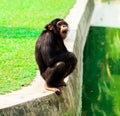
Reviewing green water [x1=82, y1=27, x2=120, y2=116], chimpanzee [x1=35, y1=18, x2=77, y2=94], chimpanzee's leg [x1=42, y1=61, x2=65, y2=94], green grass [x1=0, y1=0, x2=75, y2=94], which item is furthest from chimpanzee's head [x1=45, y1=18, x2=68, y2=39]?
green water [x1=82, y1=27, x2=120, y2=116]

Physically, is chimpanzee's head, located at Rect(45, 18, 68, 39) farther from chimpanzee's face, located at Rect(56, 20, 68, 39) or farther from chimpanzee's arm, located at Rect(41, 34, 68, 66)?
chimpanzee's arm, located at Rect(41, 34, 68, 66)

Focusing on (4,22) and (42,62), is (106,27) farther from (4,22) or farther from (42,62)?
(42,62)

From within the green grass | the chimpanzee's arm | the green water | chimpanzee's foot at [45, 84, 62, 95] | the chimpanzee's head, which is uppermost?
the chimpanzee's head

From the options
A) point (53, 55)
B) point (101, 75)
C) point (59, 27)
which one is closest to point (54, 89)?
point (53, 55)

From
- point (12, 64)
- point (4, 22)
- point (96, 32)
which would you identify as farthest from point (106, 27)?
point (12, 64)

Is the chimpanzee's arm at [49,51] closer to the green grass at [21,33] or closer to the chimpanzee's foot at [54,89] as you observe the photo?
the chimpanzee's foot at [54,89]

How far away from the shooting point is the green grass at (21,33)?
8453mm

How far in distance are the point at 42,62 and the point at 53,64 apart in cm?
23

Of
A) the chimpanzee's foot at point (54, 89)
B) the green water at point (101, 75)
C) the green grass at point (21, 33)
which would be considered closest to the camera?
the chimpanzee's foot at point (54, 89)

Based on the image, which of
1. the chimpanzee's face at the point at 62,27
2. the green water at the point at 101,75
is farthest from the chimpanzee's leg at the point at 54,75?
the green water at the point at 101,75

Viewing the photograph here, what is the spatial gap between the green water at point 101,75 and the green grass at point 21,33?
5.50 ft

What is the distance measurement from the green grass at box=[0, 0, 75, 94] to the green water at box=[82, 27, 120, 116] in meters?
1.68

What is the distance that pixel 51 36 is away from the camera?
7.23 metres

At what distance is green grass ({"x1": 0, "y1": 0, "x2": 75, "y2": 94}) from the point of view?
27.7 ft
